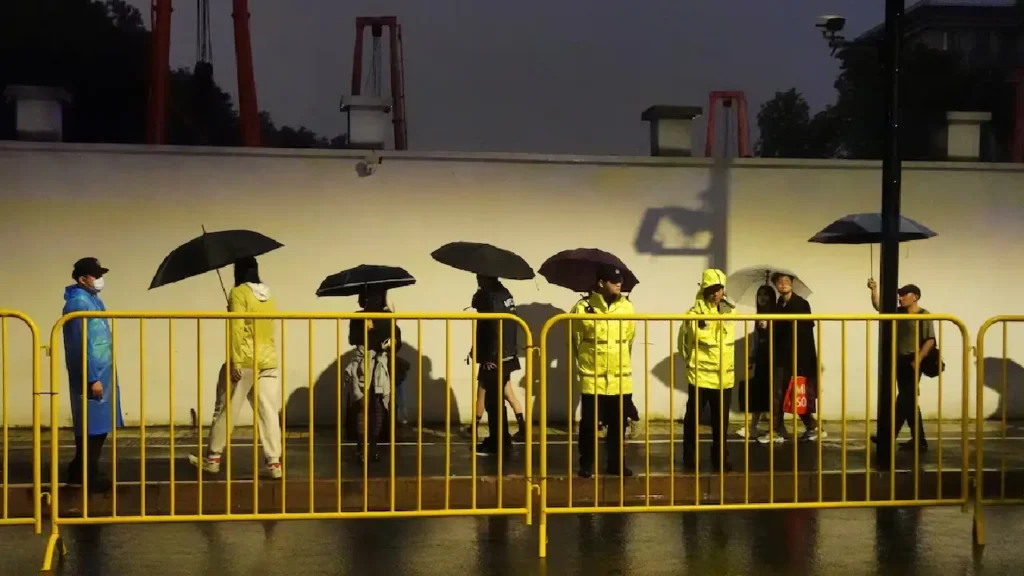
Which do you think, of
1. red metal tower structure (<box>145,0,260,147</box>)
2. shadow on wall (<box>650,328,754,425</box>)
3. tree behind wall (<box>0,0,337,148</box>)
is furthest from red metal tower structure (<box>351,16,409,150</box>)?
tree behind wall (<box>0,0,337,148</box>)

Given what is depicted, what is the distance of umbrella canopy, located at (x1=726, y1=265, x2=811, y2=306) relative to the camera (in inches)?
440

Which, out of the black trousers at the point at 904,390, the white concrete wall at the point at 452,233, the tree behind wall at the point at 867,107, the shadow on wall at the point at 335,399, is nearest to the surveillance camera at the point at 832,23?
the white concrete wall at the point at 452,233

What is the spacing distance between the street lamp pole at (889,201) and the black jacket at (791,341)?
111cm

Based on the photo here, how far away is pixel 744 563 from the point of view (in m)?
6.39

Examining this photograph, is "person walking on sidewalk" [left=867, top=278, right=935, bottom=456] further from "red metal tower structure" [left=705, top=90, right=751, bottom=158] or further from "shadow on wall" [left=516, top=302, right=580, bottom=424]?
"red metal tower structure" [left=705, top=90, right=751, bottom=158]

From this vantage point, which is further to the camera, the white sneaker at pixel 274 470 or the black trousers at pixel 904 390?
the black trousers at pixel 904 390

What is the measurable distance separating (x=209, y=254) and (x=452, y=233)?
12.7 ft

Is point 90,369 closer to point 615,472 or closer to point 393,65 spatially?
point 615,472

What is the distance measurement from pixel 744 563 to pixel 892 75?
4.59m

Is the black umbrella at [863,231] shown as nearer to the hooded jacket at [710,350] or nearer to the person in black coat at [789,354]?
the person in black coat at [789,354]

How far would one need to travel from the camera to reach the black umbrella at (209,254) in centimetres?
823

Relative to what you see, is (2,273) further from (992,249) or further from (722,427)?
(992,249)

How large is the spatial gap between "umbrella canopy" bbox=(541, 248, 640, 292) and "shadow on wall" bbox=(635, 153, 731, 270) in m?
1.55

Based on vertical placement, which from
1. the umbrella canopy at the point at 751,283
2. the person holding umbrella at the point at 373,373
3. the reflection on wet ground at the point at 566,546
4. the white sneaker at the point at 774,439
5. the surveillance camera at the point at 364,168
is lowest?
the reflection on wet ground at the point at 566,546
